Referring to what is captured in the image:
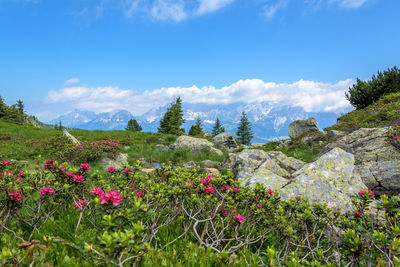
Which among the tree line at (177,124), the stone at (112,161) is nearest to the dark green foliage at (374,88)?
the tree line at (177,124)

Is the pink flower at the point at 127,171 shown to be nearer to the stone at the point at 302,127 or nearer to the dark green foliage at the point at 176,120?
the stone at the point at 302,127

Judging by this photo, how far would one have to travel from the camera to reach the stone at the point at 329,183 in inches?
183

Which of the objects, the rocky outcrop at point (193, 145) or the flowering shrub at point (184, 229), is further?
the rocky outcrop at point (193, 145)

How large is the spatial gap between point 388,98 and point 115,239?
30.6 metres

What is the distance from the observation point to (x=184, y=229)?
3225 mm

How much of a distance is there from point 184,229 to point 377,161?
24.0 feet

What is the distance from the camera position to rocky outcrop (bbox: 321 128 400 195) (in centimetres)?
587

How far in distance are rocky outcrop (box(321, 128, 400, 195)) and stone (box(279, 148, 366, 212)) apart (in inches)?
34.4

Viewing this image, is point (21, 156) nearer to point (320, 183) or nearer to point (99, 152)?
point (99, 152)

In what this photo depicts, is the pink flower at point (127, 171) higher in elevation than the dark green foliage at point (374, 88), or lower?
lower

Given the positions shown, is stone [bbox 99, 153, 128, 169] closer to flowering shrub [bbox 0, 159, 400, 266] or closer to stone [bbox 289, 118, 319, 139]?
flowering shrub [bbox 0, 159, 400, 266]

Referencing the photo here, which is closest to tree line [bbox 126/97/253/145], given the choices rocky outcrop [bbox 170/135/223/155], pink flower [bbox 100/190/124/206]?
rocky outcrop [bbox 170/135/223/155]

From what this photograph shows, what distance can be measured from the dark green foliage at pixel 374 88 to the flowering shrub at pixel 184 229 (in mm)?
32915

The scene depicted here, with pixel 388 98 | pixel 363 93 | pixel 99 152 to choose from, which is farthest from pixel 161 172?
pixel 363 93
